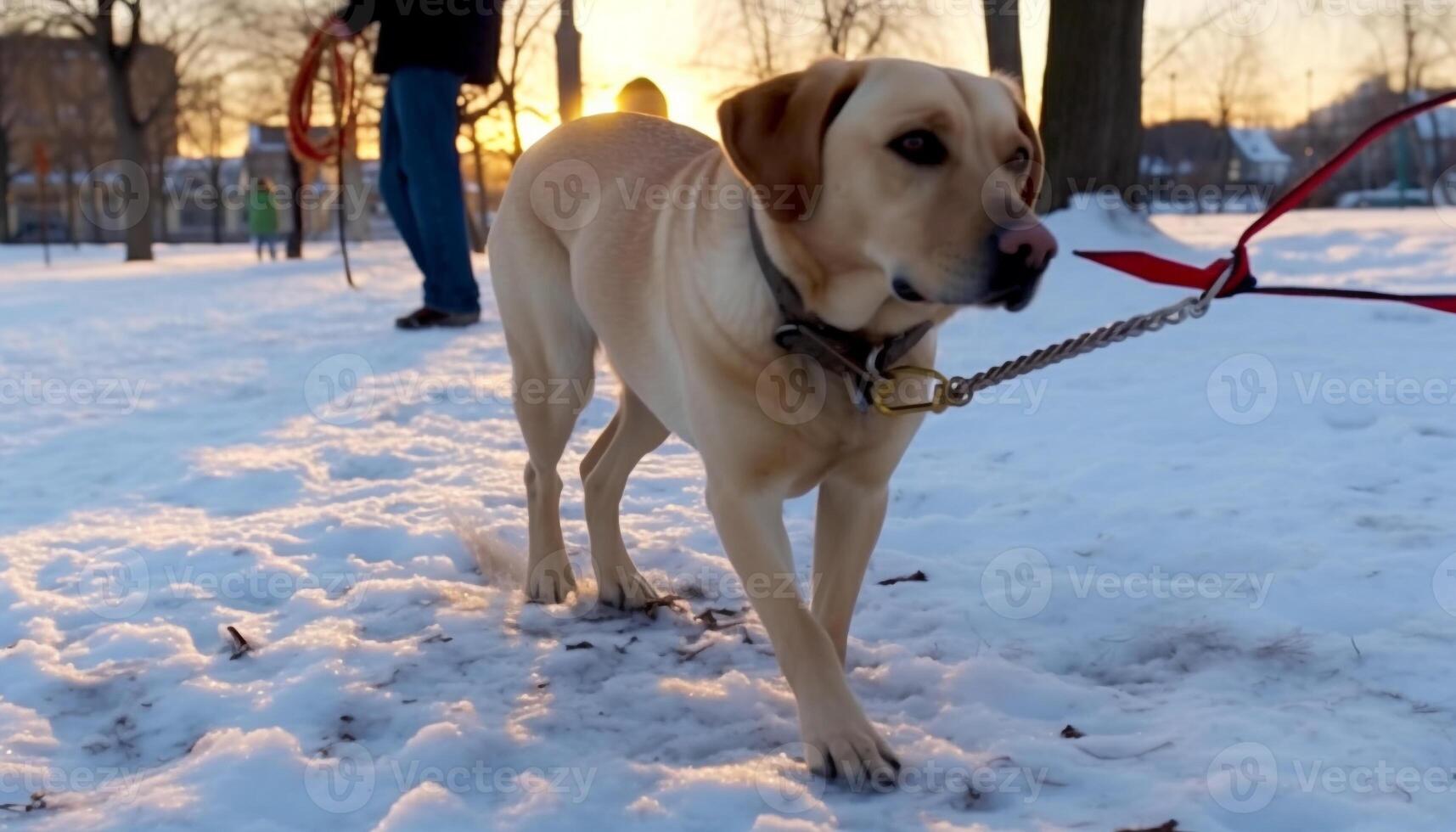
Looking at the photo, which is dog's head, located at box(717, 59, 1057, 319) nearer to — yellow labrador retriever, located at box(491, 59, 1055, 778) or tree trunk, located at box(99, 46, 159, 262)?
yellow labrador retriever, located at box(491, 59, 1055, 778)

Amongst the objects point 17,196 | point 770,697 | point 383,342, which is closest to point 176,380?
point 383,342

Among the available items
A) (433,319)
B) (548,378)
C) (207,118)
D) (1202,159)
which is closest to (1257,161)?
(1202,159)

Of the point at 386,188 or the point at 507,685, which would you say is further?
the point at 386,188

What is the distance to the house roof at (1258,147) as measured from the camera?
87875 millimetres

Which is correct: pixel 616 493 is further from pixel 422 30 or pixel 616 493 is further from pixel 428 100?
pixel 422 30

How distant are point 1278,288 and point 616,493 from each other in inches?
69.9

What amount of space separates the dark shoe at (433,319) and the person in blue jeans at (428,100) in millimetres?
511

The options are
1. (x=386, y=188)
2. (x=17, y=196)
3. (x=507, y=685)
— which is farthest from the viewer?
(x=17, y=196)

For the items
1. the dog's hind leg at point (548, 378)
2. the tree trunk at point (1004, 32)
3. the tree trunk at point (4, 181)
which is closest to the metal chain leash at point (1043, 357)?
the dog's hind leg at point (548, 378)

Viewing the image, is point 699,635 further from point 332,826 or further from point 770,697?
point 332,826

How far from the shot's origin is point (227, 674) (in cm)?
264

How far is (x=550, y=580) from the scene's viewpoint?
10.8 ft

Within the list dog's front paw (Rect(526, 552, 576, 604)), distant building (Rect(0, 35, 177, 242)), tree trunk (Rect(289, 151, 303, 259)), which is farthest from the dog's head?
distant building (Rect(0, 35, 177, 242))

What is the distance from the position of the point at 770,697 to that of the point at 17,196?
84.8 meters
